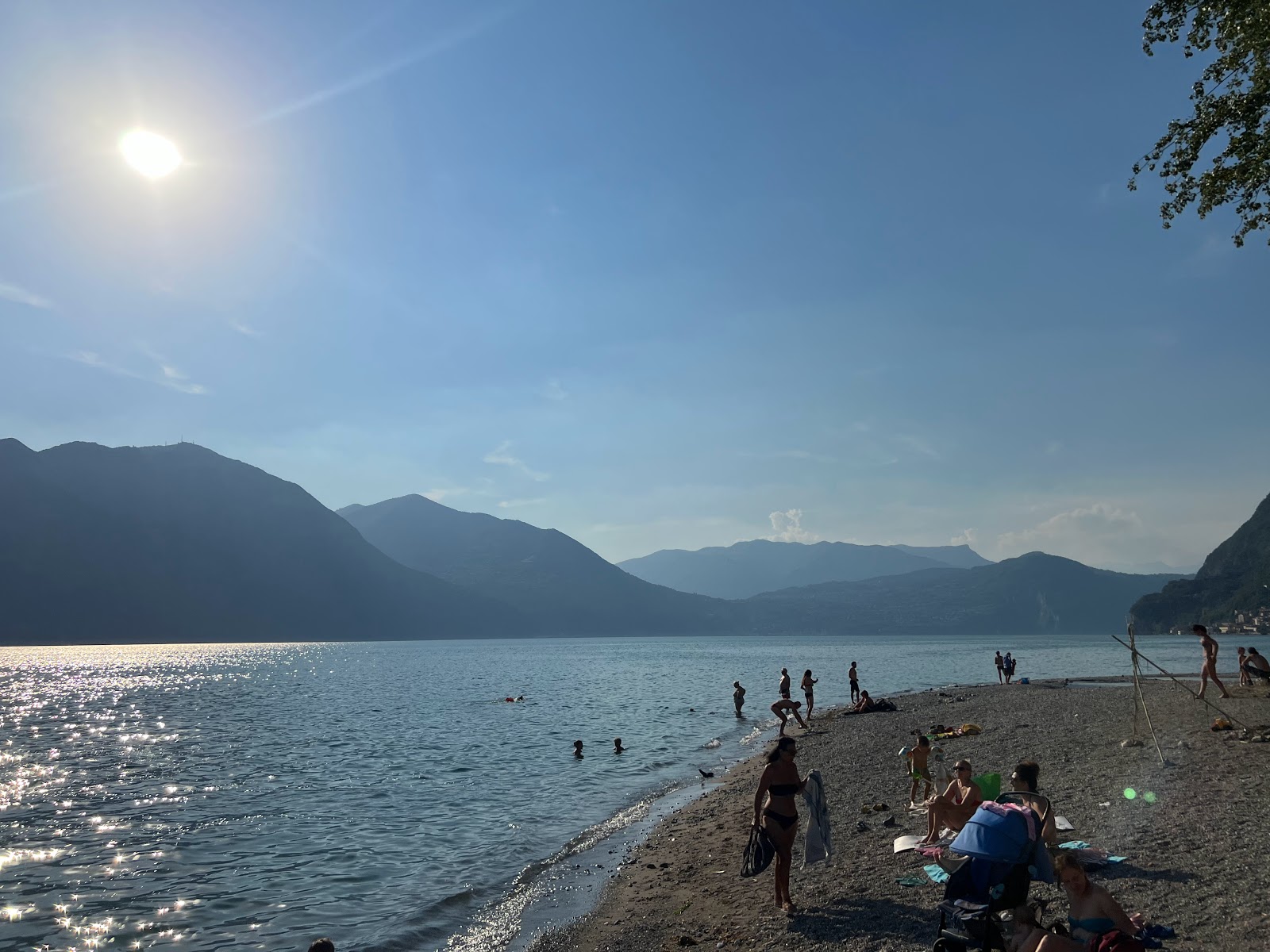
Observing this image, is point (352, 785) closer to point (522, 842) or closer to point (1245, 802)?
point (522, 842)

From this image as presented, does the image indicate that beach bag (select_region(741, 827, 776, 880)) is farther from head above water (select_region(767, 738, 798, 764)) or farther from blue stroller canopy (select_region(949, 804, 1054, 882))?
blue stroller canopy (select_region(949, 804, 1054, 882))

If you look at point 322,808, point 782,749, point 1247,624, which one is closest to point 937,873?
point 782,749

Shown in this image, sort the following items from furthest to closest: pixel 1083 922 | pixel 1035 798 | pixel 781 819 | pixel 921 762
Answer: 1. pixel 921 762
2. pixel 781 819
3. pixel 1035 798
4. pixel 1083 922

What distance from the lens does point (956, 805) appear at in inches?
424

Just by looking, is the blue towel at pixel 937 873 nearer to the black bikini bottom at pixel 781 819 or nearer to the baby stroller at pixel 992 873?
the black bikini bottom at pixel 781 819

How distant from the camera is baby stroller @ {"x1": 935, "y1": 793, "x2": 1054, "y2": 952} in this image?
21.9 ft

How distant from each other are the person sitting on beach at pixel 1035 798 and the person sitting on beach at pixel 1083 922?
2.00m

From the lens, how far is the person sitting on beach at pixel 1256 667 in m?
27.1

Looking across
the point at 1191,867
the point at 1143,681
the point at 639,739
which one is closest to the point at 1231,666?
the point at 1143,681

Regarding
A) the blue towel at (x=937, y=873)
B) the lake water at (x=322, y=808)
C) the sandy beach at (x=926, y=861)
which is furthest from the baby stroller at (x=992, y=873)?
the lake water at (x=322, y=808)

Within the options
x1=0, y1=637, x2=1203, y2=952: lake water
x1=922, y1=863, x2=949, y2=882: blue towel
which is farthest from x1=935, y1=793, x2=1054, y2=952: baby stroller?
x1=0, y1=637, x2=1203, y2=952: lake water

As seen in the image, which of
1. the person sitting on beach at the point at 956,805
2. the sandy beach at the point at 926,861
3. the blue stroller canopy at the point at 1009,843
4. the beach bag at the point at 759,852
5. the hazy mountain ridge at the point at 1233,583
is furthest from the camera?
the hazy mountain ridge at the point at 1233,583

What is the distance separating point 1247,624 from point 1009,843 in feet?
687

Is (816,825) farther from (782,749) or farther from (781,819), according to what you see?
(782,749)
